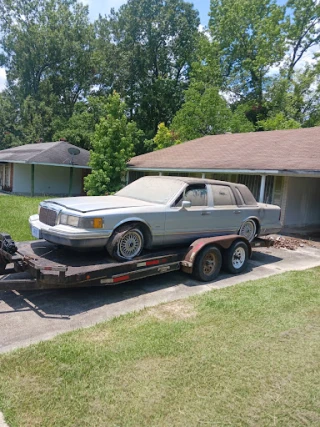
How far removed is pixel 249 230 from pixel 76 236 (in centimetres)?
430

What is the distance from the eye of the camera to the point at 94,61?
41.6 meters

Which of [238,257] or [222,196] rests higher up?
[222,196]

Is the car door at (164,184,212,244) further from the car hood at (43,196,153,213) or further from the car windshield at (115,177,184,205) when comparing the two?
the car hood at (43,196,153,213)

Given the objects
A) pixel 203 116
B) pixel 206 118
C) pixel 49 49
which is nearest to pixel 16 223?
pixel 203 116

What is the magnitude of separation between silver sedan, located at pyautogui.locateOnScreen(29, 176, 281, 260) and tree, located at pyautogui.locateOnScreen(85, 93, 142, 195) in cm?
1135

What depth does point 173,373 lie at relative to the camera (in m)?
3.43

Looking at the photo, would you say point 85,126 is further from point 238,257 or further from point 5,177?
point 238,257

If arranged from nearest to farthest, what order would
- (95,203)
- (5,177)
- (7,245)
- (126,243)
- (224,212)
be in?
(7,245) < (126,243) < (95,203) < (224,212) < (5,177)

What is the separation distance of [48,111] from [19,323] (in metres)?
39.7

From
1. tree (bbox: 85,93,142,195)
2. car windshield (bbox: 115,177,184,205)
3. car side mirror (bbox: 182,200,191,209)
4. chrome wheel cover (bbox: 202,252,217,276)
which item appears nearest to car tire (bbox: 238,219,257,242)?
chrome wheel cover (bbox: 202,252,217,276)

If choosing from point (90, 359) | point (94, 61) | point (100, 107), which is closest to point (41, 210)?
point (90, 359)

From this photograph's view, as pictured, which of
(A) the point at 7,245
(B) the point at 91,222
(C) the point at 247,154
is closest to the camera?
(A) the point at 7,245

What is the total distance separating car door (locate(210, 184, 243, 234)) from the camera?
702 cm

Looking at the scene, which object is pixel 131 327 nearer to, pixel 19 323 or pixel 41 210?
pixel 19 323
